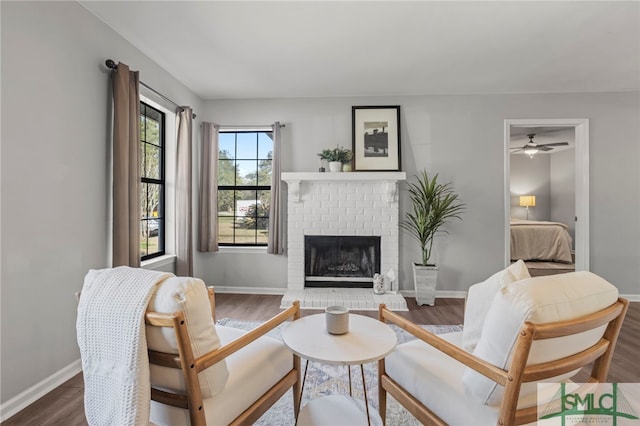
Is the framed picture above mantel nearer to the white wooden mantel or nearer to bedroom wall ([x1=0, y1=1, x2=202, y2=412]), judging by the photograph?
the white wooden mantel

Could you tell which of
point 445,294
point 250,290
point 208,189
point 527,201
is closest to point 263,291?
point 250,290

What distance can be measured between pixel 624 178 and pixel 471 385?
431cm

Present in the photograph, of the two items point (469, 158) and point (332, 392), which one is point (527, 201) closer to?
point (469, 158)

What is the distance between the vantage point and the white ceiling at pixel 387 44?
2154 mm

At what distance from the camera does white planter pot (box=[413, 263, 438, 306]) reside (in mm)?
3504

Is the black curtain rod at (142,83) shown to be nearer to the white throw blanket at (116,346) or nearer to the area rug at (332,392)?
the white throw blanket at (116,346)

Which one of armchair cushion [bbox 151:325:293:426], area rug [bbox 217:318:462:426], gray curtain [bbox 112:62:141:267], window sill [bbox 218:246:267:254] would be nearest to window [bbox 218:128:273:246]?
window sill [bbox 218:246:267:254]

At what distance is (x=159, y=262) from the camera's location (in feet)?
10.1

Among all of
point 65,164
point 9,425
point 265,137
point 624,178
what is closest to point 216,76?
point 265,137

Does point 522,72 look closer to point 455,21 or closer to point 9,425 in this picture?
point 455,21

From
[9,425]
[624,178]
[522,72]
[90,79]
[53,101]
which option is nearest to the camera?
[9,425]

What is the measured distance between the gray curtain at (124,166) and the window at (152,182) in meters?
0.61

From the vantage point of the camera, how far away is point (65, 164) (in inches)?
78.4

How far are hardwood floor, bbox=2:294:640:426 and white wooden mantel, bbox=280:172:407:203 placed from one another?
139 cm
